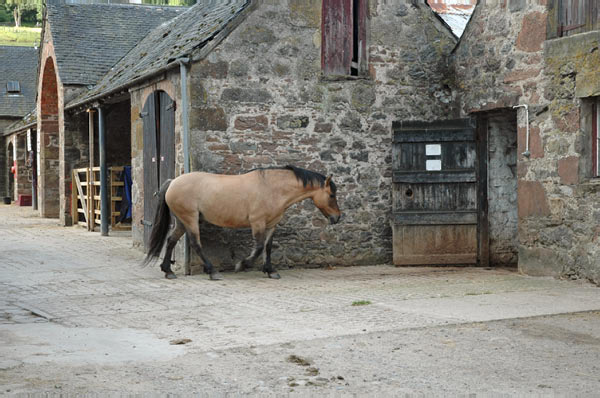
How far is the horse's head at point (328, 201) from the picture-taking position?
1199 centimetres

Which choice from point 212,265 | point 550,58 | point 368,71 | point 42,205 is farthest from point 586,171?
point 42,205

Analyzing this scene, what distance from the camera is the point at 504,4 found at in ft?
40.2

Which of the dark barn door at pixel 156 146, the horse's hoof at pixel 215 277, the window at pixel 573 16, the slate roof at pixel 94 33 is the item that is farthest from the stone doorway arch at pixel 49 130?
the window at pixel 573 16

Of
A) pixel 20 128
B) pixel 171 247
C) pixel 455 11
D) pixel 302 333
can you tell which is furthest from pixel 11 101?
pixel 302 333

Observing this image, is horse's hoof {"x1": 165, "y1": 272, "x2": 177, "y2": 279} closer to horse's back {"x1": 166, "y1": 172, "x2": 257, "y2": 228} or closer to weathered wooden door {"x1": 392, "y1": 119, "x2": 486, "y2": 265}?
horse's back {"x1": 166, "y1": 172, "x2": 257, "y2": 228}

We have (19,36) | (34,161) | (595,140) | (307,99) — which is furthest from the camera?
(19,36)

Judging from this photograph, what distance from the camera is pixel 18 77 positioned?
4419 cm

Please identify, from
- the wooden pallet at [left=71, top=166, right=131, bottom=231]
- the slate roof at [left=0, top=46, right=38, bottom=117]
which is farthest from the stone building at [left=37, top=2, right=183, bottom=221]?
the slate roof at [left=0, top=46, right=38, bottom=117]

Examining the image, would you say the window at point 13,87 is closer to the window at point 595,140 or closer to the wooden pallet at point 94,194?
the wooden pallet at point 94,194

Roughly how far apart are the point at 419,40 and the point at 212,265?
5.21 metres

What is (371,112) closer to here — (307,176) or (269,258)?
(307,176)

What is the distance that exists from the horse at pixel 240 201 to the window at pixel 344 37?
217cm

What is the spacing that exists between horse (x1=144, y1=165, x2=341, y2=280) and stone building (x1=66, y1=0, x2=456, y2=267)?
60 centimetres

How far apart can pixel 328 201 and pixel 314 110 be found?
172cm
